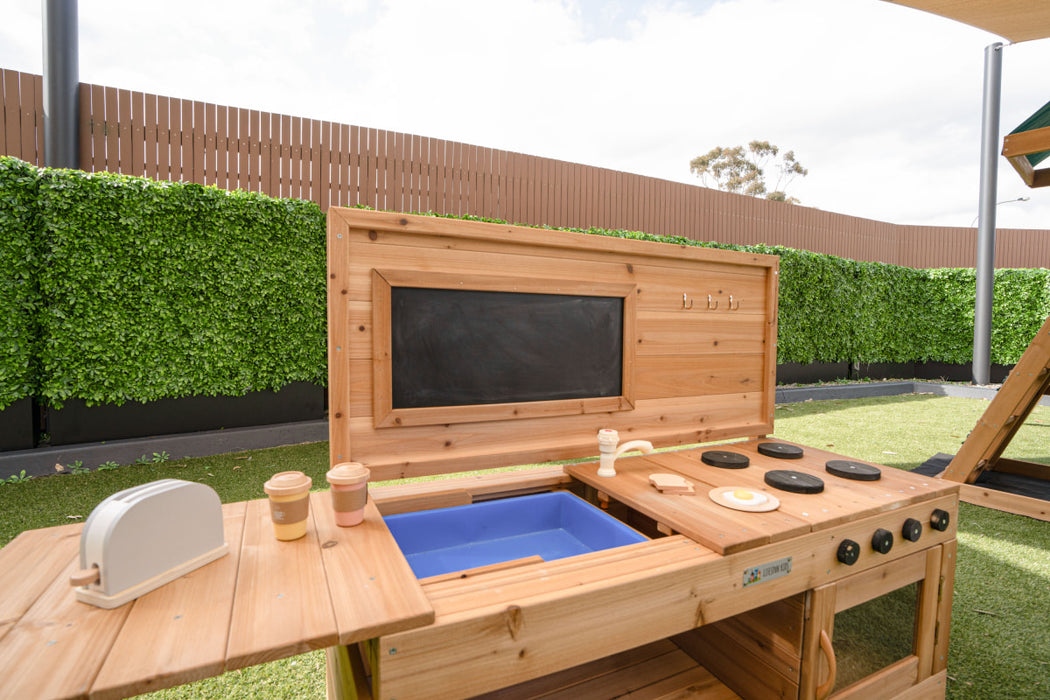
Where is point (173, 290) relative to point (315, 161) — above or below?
below

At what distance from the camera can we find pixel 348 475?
1147mm

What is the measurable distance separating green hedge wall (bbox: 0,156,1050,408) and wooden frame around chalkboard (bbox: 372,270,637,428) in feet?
11.3

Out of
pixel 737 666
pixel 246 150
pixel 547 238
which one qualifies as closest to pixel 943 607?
pixel 737 666

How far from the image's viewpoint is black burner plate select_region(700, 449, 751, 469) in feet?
5.49

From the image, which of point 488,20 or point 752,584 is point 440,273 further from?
point 488,20

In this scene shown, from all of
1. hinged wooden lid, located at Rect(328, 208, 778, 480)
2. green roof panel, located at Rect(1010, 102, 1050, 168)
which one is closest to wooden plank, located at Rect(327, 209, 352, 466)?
hinged wooden lid, located at Rect(328, 208, 778, 480)

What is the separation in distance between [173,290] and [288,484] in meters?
3.80

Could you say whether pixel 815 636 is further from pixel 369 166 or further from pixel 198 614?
pixel 369 166

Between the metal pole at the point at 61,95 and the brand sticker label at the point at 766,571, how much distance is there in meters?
6.38

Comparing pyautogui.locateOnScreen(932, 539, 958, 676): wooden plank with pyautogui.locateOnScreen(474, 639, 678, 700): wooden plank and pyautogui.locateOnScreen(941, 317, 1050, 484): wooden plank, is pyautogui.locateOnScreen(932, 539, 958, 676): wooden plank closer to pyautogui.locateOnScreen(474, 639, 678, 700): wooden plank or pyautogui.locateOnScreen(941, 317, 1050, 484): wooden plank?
pyautogui.locateOnScreen(474, 639, 678, 700): wooden plank

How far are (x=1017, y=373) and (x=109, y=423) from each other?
660cm

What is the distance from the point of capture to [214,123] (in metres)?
5.36

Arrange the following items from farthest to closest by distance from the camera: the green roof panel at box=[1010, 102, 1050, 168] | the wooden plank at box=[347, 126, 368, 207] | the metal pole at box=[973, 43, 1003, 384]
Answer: the metal pole at box=[973, 43, 1003, 384]
the wooden plank at box=[347, 126, 368, 207]
the green roof panel at box=[1010, 102, 1050, 168]

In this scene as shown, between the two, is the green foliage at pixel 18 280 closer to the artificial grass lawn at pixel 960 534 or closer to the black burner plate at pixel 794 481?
the artificial grass lawn at pixel 960 534
